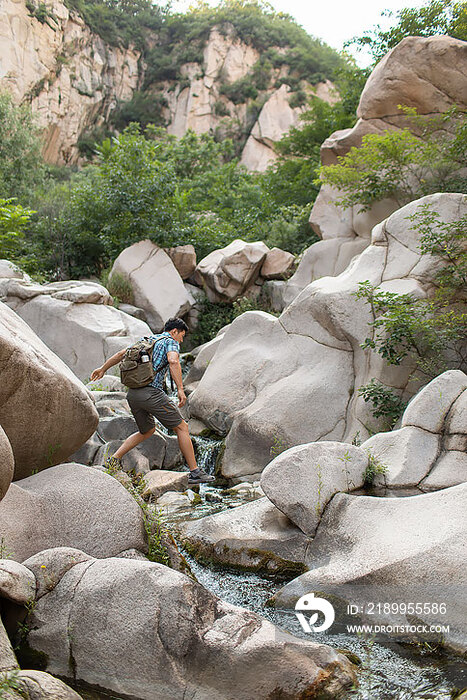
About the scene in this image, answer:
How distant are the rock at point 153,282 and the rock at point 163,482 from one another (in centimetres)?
912

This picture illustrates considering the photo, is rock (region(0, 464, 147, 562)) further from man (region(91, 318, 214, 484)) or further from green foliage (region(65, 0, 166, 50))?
green foliage (region(65, 0, 166, 50))

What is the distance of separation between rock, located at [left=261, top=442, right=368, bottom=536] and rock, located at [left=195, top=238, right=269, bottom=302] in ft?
38.8

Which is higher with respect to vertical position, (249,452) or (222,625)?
(222,625)

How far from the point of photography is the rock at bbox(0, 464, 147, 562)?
13.7ft

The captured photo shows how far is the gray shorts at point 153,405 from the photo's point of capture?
23.2 feet

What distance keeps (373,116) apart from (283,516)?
41.4 feet

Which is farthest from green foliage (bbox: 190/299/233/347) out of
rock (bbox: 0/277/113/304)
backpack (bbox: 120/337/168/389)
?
backpack (bbox: 120/337/168/389)

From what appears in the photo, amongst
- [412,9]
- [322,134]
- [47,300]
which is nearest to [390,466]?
[47,300]

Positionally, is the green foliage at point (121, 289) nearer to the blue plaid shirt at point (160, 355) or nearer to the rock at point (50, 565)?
the blue plaid shirt at point (160, 355)

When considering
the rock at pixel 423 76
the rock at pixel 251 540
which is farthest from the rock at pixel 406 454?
the rock at pixel 423 76

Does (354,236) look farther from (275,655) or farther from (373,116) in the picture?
(275,655)

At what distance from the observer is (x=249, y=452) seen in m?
8.40

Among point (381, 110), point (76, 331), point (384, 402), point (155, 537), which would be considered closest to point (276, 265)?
point (381, 110)

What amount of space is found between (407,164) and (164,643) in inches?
486
